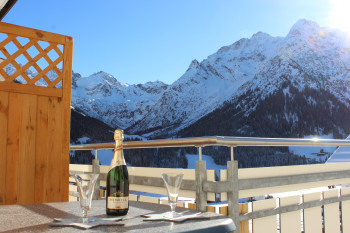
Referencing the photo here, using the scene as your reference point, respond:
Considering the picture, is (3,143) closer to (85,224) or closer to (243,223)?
(243,223)

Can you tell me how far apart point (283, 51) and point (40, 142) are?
79147 mm

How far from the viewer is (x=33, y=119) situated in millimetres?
2342

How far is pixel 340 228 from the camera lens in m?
2.08

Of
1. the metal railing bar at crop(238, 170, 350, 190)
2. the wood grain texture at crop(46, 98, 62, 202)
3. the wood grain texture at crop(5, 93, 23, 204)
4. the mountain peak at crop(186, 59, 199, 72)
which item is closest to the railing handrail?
the metal railing bar at crop(238, 170, 350, 190)

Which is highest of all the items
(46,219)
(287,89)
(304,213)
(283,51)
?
(283,51)

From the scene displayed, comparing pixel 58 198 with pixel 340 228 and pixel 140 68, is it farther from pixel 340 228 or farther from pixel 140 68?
pixel 140 68

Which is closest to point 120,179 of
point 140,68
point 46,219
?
point 46,219

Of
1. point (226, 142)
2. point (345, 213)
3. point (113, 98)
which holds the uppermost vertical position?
point (113, 98)

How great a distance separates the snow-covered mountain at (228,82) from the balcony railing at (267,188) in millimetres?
50389

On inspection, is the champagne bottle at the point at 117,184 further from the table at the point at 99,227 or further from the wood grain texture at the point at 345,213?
the wood grain texture at the point at 345,213

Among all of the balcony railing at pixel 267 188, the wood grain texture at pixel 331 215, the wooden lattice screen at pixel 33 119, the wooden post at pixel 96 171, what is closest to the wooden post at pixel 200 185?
the balcony railing at pixel 267 188

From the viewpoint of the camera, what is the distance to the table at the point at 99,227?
687 millimetres

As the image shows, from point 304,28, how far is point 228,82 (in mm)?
24645

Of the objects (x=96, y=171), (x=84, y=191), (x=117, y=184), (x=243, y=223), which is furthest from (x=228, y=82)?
(x=84, y=191)
